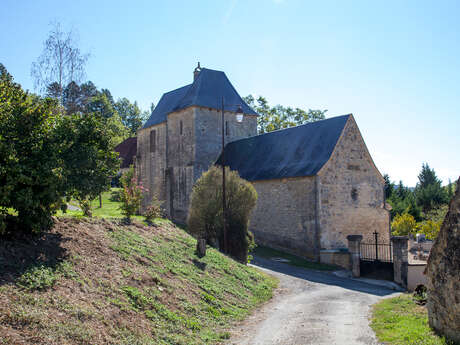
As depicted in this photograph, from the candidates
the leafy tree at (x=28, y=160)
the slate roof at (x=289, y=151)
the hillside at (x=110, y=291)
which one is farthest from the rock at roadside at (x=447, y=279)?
the slate roof at (x=289, y=151)

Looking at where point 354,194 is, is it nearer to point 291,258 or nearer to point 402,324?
point 291,258

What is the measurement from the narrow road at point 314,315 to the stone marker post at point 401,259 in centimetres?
126

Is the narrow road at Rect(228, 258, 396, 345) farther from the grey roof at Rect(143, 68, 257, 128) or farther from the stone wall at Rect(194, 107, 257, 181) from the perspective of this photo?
the grey roof at Rect(143, 68, 257, 128)

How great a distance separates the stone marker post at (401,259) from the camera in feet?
56.2

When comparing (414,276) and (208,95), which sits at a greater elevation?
(208,95)

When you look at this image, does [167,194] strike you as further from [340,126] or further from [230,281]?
[230,281]

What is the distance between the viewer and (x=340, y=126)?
23781mm

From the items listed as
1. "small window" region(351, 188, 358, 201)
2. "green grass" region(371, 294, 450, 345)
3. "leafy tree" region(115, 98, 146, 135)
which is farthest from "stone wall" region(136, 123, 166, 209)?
"leafy tree" region(115, 98, 146, 135)

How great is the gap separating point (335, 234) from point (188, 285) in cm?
1409

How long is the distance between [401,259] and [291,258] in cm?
641

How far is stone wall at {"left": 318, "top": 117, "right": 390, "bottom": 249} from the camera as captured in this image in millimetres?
22500

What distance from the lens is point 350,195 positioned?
23.7 meters

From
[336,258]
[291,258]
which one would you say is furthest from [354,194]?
[291,258]

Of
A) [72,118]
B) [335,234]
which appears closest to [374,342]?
[72,118]
